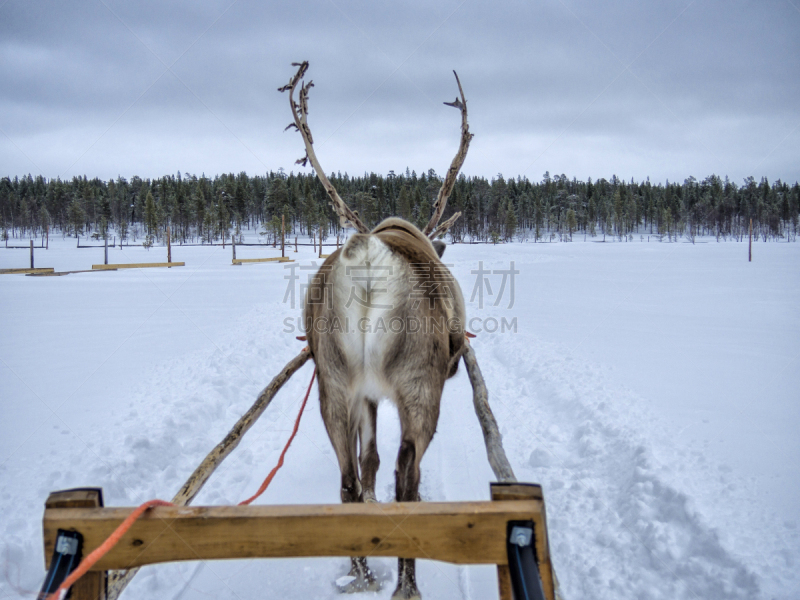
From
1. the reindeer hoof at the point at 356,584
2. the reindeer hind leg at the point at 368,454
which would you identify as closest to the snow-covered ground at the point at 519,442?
the reindeer hoof at the point at 356,584

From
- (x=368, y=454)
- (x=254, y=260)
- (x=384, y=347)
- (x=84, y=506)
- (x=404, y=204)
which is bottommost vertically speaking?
(x=368, y=454)

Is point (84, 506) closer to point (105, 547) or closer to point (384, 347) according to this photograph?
point (105, 547)

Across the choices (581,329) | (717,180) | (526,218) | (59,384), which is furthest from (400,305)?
(717,180)

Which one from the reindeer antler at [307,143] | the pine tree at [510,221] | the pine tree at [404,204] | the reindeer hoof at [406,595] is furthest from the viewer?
the pine tree at [510,221]

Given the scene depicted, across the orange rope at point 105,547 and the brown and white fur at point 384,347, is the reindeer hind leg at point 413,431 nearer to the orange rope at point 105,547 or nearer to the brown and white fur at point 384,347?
the brown and white fur at point 384,347

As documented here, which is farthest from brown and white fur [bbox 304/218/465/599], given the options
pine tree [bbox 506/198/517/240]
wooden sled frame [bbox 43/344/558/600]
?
pine tree [bbox 506/198/517/240]

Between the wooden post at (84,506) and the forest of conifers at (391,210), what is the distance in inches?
2777

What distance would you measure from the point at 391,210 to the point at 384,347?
88661 millimetres

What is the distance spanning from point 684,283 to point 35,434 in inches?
718

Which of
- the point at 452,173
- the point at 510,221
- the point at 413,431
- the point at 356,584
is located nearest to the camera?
the point at 413,431

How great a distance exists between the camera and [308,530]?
132 cm

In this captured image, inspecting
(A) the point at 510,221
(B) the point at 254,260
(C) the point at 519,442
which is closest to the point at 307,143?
(C) the point at 519,442

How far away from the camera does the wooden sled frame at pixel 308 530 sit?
1295 millimetres

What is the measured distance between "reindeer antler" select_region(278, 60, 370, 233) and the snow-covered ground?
2277 mm
